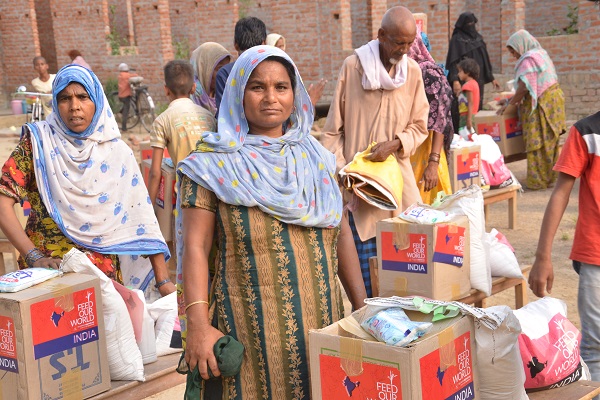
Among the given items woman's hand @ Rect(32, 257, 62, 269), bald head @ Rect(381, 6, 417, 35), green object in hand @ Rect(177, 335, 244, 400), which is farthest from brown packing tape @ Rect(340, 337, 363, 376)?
bald head @ Rect(381, 6, 417, 35)

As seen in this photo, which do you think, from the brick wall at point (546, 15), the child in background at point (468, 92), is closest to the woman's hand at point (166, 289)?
the child in background at point (468, 92)

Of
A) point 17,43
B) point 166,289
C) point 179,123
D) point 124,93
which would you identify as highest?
point 17,43

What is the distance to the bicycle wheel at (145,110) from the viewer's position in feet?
52.7

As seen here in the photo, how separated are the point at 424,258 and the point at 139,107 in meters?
13.1

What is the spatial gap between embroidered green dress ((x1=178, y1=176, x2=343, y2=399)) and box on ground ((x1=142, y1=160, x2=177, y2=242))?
3.06 metres

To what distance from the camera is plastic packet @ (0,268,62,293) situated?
2986mm

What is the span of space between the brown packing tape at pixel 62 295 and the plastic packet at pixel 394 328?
1.24 metres

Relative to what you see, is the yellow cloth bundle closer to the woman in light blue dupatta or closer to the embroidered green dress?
the woman in light blue dupatta

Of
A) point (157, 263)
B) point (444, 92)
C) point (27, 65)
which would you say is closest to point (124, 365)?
point (157, 263)

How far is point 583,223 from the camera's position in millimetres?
3164

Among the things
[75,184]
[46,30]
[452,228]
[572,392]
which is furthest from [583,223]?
[46,30]

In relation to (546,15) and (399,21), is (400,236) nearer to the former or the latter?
(399,21)

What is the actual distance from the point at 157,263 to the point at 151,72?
44.5 feet

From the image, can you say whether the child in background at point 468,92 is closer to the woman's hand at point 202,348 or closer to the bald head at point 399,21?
the bald head at point 399,21
